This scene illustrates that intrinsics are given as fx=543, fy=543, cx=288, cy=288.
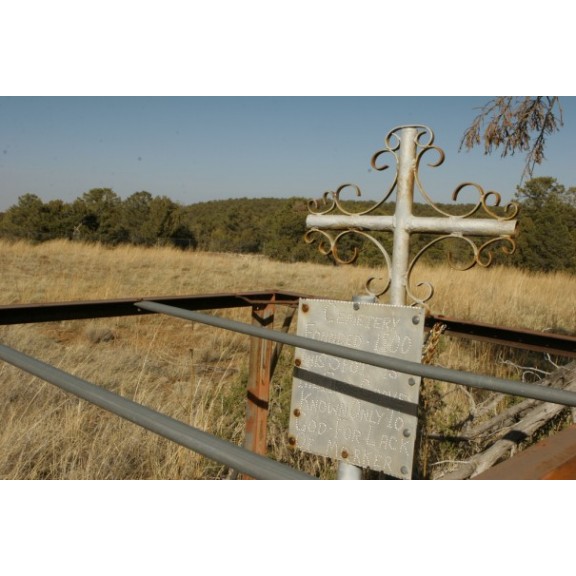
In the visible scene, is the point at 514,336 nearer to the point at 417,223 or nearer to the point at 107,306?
the point at 417,223

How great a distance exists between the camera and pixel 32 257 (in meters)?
11.0

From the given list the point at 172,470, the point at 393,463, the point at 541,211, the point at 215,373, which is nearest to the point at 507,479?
the point at 393,463

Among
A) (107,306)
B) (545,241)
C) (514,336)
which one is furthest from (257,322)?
(545,241)

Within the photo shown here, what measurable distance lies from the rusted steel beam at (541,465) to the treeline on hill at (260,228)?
7810 millimetres

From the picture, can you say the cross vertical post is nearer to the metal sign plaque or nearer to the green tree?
the metal sign plaque

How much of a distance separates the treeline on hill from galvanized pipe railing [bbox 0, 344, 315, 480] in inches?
311

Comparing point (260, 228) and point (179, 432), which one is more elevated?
point (260, 228)

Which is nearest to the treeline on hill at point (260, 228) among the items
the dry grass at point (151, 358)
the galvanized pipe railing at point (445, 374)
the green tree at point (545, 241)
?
the green tree at point (545, 241)

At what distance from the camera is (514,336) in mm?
1552

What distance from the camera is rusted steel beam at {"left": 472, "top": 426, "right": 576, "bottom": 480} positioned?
68 centimetres

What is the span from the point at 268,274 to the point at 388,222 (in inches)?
386

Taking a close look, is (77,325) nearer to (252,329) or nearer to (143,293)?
(143,293)

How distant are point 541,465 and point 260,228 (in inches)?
1088

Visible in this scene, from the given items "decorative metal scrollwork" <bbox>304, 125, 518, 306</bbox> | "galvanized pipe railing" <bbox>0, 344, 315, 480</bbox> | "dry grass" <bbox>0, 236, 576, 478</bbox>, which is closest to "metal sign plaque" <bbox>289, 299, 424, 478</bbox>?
"decorative metal scrollwork" <bbox>304, 125, 518, 306</bbox>
